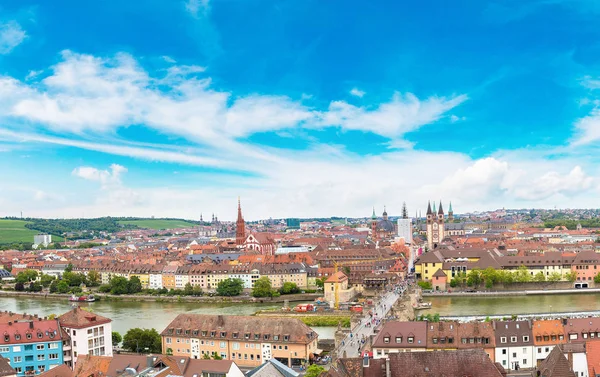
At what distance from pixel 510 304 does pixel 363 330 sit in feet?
60.3

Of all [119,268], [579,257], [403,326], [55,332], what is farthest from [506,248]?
[55,332]

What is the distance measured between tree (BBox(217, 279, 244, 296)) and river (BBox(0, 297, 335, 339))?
3.30 metres

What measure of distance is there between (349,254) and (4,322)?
47.4 meters

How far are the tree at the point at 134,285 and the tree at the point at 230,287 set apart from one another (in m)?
8.71

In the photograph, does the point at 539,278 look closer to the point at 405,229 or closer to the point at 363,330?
the point at 363,330

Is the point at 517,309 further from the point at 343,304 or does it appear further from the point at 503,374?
the point at 503,374

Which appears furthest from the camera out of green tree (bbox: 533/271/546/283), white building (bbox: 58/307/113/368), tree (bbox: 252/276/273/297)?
green tree (bbox: 533/271/546/283)

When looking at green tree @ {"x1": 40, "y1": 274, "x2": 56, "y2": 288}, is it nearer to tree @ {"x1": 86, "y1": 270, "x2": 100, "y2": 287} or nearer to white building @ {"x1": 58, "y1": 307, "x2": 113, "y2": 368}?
tree @ {"x1": 86, "y1": 270, "x2": 100, "y2": 287}

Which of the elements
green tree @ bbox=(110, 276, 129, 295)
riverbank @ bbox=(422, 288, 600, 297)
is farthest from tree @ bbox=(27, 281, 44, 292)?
riverbank @ bbox=(422, 288, 600, 297)

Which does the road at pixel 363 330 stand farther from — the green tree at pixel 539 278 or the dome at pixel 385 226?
the dome at pixel 385 226

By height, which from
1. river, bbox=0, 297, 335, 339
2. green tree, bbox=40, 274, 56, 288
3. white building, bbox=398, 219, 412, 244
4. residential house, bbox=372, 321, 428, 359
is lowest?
river, bbox=0, 297, 335, 339

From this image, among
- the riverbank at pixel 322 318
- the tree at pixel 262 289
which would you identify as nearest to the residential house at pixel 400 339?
the riverbank at pixel 322 318

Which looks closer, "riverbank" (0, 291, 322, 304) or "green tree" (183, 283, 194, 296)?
"riverbank" (0, 291, 322, 304)

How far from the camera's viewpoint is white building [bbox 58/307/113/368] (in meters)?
25.4
